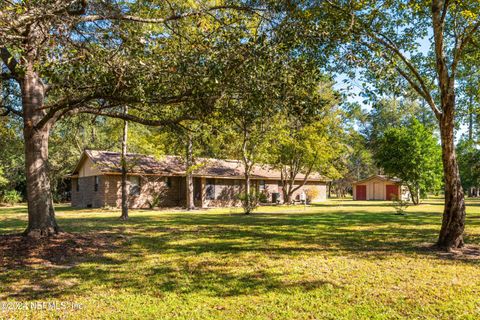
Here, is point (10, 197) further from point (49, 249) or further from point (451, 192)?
point (451, 192)

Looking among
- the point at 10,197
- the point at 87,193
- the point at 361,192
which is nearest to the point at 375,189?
the point at 361,192

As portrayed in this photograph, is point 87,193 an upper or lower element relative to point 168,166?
lower

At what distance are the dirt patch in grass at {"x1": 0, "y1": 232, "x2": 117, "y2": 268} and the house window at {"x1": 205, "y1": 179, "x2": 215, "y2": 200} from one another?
21.4 metres

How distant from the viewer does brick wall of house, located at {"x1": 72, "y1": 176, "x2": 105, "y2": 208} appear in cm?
2792

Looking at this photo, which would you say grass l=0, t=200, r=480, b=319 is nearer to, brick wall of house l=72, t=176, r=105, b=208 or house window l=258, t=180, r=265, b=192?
brick wall of house l=72, t=176, r=105, b=208

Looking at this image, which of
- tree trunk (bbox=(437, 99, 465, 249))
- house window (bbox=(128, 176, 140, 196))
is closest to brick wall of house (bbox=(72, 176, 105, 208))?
house window (bbox=(128, 176, 140, 196))

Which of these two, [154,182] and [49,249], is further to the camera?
[154,182]

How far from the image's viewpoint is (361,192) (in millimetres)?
51281

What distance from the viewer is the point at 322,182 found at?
4472 cm

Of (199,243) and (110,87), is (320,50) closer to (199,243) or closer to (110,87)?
(110,87)

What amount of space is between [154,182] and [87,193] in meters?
5.37

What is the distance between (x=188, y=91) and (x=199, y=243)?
444cm

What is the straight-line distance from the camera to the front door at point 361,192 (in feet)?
167

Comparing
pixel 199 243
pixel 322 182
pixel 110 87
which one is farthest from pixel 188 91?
pixel 322 182
